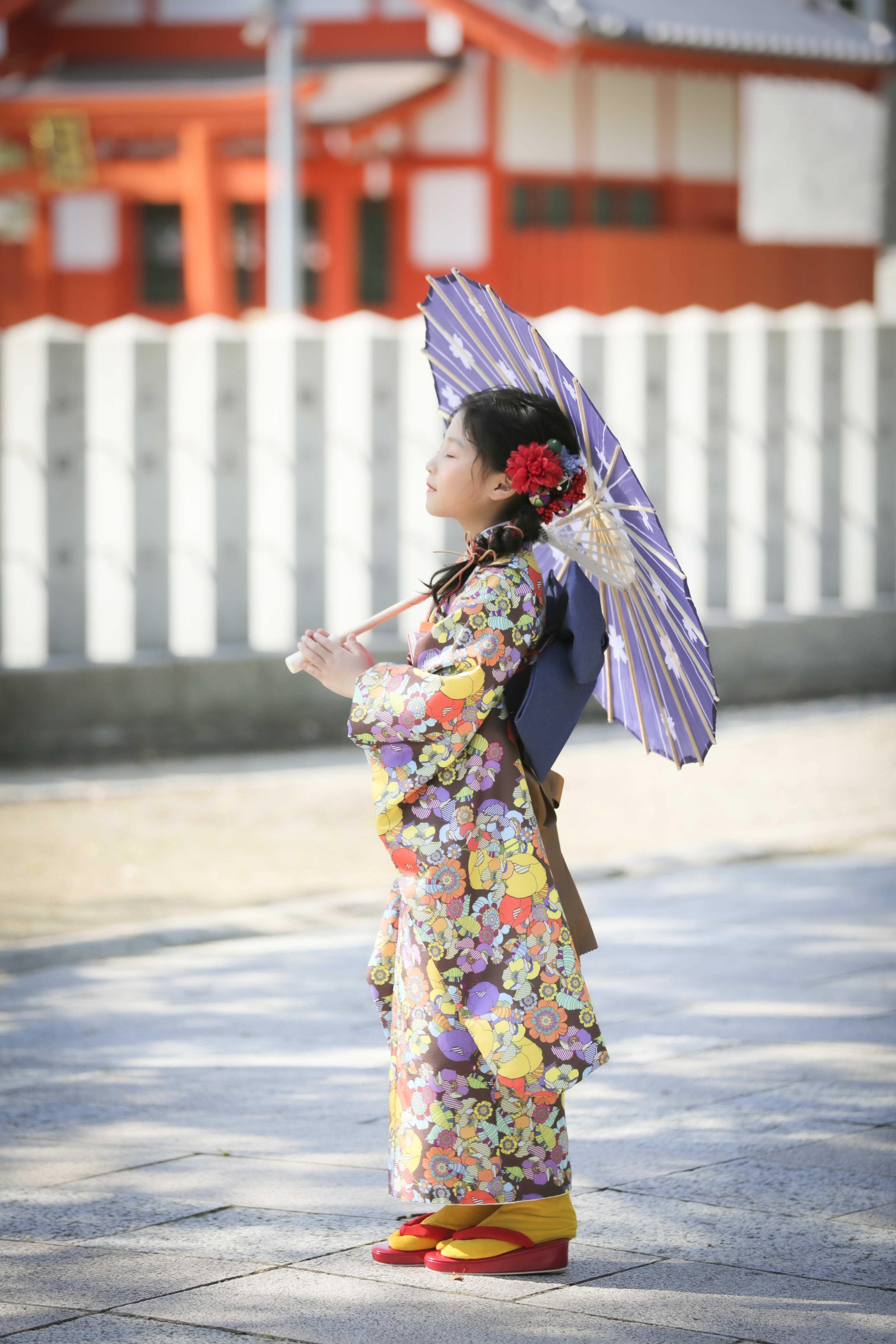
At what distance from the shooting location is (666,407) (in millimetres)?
10883

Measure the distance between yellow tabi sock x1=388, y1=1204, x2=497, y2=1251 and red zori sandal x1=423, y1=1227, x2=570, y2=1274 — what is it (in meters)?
0.04

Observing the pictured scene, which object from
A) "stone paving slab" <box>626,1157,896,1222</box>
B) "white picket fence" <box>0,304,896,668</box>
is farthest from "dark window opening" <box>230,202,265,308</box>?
"stone paving slab" <box>626,1157,896,1222</box>

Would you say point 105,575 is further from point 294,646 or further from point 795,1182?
point 795,1182

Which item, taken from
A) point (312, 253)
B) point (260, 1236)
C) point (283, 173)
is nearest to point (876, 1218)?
point (260, 1236)

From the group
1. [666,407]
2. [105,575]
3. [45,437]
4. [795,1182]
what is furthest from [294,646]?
[795,1182]

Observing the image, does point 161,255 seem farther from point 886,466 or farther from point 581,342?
point 886,466

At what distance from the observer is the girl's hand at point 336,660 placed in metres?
3.14

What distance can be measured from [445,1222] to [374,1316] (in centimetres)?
37

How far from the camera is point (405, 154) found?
15898 millimetres

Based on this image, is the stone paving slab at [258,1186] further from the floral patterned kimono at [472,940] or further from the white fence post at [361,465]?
the white fence post at [361,465]

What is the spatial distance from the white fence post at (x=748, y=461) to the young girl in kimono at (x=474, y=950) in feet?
26.4

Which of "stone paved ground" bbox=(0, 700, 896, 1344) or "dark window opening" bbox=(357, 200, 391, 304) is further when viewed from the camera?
"dark window opening" bbox=(357, 200, 391, 304)

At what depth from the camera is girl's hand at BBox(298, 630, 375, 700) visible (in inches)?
124

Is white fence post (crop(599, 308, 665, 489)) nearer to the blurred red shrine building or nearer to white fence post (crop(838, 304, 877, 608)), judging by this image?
white fence post (crop(838, 304, 877, 608))
